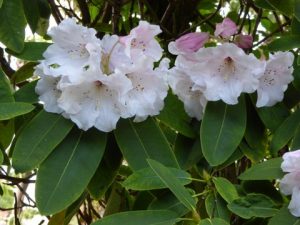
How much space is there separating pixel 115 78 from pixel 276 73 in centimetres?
33

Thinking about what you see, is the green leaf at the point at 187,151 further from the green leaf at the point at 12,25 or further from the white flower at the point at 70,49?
the green leaf at the point at 12,25

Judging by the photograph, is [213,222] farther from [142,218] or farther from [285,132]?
[285,132]

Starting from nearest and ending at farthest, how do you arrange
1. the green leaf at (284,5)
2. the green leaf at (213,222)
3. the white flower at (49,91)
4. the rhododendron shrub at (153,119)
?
the green leaf at (213,222)
the rhododendron shrub at (153,119)
the white flower at (49,91)
the green leaf at (284,5)

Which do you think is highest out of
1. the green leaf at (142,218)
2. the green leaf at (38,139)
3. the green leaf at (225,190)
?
the green leaf at (38,139)

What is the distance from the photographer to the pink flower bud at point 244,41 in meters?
1.12

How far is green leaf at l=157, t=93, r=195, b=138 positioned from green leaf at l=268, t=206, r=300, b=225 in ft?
0.91

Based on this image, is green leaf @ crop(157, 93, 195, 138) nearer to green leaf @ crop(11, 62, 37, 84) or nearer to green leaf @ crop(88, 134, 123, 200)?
green leaf @ crop(88, 134, 123, 200)

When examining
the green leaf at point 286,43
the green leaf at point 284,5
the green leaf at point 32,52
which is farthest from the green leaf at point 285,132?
the green leaf at point 32,52

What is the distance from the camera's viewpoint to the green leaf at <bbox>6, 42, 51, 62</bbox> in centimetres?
111

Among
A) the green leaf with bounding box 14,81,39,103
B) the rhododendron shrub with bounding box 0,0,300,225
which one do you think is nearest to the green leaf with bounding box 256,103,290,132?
the rhododendron shrub with bounding box 0,0,300,225

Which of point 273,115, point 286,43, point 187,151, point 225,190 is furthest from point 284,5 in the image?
point 225,190

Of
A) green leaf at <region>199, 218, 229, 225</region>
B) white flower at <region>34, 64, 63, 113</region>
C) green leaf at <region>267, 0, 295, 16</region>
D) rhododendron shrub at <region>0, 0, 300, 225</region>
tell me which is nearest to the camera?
green leaf at <region>199, 218, 229, 225</region>

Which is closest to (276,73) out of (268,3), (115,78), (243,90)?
(243,90)

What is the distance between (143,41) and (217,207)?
1.09ft
